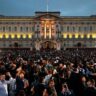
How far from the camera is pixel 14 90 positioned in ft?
51.1

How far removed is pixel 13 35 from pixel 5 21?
5.90m

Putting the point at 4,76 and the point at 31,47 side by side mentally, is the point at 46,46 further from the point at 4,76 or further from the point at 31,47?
the point at 4,76

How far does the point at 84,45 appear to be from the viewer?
14175 cm

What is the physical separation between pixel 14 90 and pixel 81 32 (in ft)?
430

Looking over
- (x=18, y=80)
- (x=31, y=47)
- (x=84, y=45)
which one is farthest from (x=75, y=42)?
(x=18, y=80)

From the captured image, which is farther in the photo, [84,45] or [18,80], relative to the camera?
[84,45]

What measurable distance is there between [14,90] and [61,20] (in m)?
130

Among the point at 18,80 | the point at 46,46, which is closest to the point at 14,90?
the point at 18,80

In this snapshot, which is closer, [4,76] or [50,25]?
[4,76]

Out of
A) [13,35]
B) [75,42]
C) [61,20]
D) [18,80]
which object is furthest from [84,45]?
[18,80]

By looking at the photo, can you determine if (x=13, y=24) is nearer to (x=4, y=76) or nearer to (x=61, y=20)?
(x=61, y=20)

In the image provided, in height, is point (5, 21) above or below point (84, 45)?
above

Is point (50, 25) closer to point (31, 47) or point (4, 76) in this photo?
point (31, 47)

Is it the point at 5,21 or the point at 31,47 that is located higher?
the point at 5,21
